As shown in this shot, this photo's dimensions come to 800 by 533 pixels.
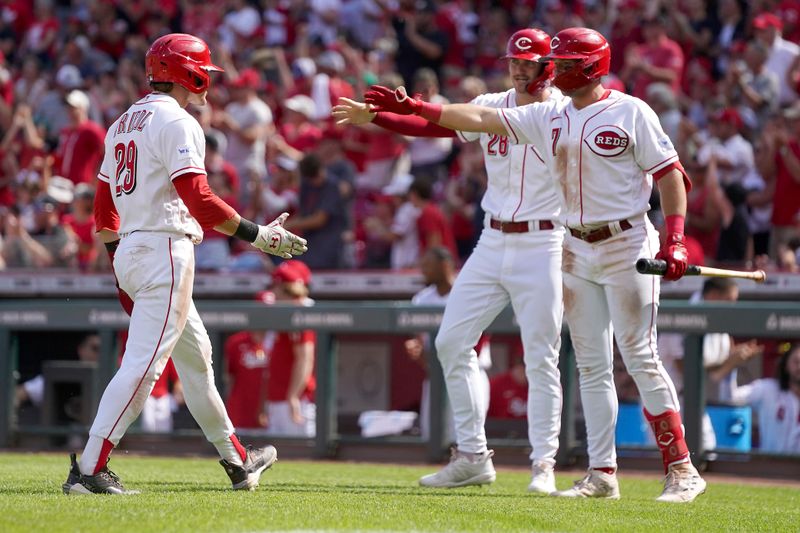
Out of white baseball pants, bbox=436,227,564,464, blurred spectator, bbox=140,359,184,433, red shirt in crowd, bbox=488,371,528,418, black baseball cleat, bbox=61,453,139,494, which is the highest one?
white baseball pants, bbox=436,227,564,464

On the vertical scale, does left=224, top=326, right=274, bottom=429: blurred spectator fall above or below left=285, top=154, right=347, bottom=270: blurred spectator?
below

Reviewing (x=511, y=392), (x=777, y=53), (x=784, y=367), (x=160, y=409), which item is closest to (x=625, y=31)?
(x=777, y=53)

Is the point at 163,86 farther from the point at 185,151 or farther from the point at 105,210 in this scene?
the point at 105,210

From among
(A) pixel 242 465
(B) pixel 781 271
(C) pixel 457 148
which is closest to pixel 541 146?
(A) pixel 242 465

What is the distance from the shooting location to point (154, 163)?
564cm

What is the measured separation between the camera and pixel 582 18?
1458 cm

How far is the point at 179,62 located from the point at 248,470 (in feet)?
6.24

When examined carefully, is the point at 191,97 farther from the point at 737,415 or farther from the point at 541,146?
the point at 737,415

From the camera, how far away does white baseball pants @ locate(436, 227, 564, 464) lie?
6551 mm

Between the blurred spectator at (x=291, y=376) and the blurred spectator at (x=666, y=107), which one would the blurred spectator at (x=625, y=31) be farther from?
the blurred spectator at (x=291, y=376)

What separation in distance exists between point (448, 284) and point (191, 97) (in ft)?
12.6

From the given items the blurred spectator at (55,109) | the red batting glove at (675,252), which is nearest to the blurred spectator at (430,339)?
the red batting glove at (675,252)

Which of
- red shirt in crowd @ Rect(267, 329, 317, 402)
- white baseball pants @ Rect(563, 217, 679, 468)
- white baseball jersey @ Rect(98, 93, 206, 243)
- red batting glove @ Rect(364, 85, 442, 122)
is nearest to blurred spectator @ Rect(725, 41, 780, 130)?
red shirt in crowd @ Rect(267, 329, 317, 402)

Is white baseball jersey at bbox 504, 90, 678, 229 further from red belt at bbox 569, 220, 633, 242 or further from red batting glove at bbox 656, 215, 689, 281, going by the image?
red batting glove at bbox 656, 215, 689, 281
